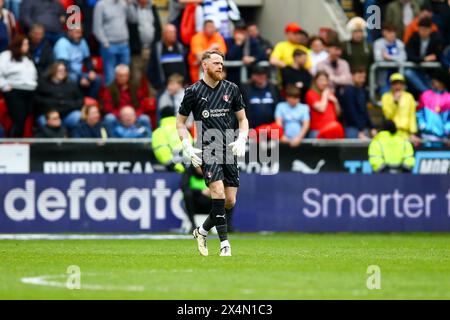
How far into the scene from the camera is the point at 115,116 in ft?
75.7

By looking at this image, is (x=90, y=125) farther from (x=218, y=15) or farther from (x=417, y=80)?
(x=417, y=80)

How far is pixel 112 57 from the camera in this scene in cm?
2397

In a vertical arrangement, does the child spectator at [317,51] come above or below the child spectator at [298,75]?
above

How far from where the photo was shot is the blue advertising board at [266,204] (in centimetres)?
2142

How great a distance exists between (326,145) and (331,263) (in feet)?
29.2

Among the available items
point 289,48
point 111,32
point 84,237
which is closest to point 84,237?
point 84,237

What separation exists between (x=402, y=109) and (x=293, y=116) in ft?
7.64

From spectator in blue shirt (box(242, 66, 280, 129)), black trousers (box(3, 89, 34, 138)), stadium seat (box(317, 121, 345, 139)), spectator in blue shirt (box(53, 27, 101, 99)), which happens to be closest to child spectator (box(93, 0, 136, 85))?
spectator in blue shirt (box(53, 27, 101, 99))

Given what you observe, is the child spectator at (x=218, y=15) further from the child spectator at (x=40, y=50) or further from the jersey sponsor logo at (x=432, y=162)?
the jersey sponsor logo at (x=432, y=162)

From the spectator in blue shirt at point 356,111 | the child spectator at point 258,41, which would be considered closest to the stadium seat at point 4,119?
the child spectator at point 258,41

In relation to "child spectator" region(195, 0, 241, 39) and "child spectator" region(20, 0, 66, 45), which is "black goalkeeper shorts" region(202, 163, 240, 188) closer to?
"child spectator" region(20, 0, 66, 45)

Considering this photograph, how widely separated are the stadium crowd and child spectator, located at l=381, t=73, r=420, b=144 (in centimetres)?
2

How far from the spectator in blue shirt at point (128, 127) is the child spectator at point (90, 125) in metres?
0.35

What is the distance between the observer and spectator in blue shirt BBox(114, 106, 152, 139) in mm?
22672
